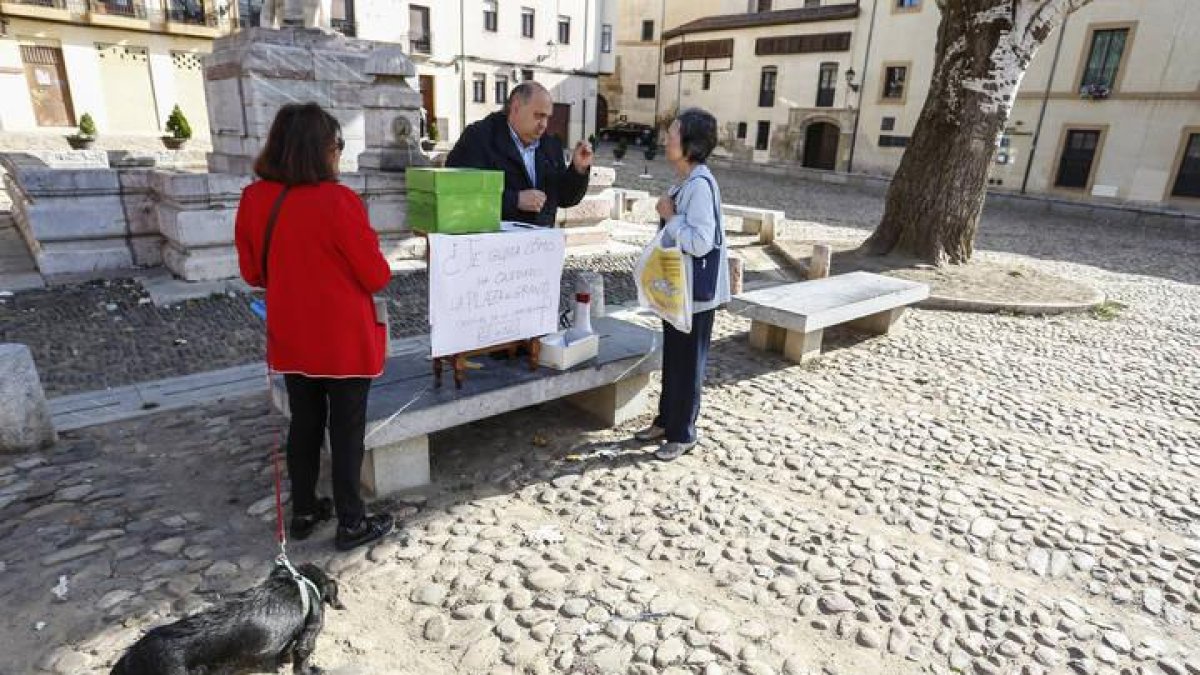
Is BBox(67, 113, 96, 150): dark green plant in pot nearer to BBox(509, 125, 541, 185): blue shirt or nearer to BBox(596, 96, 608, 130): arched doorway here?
BBox(509, 125, 541, 185): blue shirt

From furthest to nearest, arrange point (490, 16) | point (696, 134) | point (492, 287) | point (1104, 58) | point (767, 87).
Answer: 1. point (767, 87)
2. point (490, 16)
3. point (1104, 58)
4. point (696, 134)
5. point (492, 287)

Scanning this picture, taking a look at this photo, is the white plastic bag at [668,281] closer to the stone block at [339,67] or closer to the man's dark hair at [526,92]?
the man's dark hair at [526,92]

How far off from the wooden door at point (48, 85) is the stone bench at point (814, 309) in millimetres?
27640

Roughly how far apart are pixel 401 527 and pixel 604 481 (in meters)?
1.10

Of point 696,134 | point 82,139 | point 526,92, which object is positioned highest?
point 526,92

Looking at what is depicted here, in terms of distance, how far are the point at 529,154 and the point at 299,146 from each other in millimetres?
1709

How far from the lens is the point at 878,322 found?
6.70 metres

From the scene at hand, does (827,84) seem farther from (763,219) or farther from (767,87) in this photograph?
(763,219)

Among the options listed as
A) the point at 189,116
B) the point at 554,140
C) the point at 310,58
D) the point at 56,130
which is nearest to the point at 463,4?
the point at 189,116

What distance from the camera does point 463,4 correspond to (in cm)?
2925

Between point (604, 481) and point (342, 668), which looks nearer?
point (342, 668)

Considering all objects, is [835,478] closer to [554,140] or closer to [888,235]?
[554,140]

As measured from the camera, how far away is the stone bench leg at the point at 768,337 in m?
5.98

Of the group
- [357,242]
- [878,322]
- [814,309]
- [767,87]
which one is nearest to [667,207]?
[357,242]
